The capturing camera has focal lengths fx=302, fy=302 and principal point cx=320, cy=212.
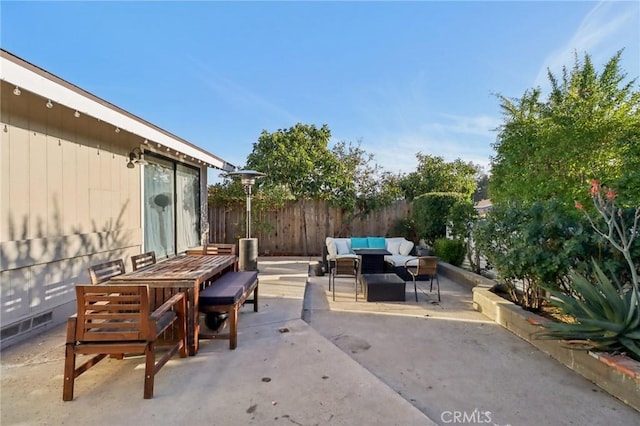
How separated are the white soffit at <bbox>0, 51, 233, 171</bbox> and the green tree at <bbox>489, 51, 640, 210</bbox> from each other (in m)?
5.69

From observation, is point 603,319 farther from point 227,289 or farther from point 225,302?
point 227,289

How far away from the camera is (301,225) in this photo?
9.40 metres

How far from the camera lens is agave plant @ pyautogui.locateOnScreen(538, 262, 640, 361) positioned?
238 cm

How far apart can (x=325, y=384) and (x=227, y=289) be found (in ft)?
4.93

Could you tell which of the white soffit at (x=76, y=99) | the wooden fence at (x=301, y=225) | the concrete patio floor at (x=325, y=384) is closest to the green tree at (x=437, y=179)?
the wooden fence at (x=301, y=225)

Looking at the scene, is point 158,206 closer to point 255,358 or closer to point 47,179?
point 47,179

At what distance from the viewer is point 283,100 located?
984cm

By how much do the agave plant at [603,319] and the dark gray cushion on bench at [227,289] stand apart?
2976 millimetres

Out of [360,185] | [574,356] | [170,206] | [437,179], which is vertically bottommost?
[574,356]

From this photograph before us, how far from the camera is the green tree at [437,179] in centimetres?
899

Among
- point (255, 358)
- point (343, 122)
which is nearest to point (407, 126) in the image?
point (343, 122)

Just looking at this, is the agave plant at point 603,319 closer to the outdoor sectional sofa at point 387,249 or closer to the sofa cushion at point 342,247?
the outdoor sectional sofa at point 387,249

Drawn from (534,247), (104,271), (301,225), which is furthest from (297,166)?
(534,247)

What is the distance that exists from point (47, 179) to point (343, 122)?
28.2 ft
